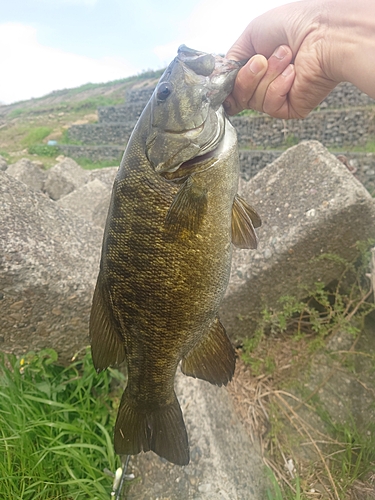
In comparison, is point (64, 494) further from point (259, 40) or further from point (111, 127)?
point (111, 127)

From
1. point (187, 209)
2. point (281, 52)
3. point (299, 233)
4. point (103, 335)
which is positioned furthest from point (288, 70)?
point (103, 335)

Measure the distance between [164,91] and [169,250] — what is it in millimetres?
598

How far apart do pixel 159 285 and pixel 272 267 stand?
1.65 metres

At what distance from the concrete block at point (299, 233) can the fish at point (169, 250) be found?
1.36 m

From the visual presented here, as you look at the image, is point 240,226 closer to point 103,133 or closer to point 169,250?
point 169,250

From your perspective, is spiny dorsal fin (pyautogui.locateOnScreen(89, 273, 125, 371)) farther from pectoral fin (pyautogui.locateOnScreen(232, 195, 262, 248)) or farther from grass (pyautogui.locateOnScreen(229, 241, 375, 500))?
grass (pyautogui.locateOnScreen(229, 241, 375, 500))

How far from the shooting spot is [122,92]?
952 inches

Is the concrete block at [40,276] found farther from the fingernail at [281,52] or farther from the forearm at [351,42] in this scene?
the forearm at [351,42]

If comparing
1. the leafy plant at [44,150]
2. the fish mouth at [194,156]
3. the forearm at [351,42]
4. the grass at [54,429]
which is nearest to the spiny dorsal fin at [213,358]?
the fish mouth at [194,156]

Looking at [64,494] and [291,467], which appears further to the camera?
[291,467]

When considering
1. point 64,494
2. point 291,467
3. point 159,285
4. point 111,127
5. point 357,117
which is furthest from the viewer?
point 111,127

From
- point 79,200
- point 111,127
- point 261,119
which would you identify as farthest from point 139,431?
point 111,127

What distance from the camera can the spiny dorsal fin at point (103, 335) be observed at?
4.50 feet

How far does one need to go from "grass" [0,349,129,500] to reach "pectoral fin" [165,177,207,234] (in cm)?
165
